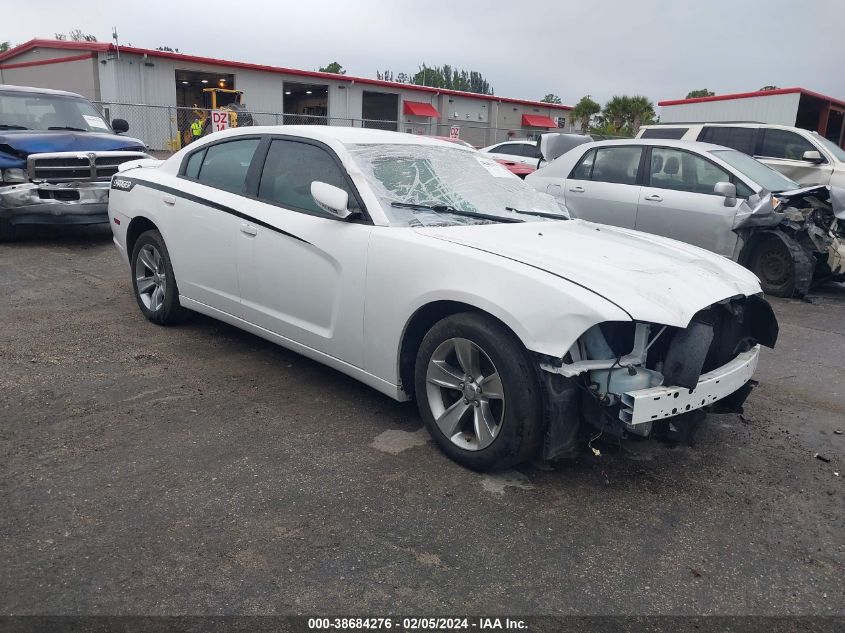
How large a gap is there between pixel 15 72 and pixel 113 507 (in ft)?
123

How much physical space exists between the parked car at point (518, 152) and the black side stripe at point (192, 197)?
36.0 ft

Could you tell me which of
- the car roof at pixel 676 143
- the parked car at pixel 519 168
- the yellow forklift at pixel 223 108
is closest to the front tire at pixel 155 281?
the car roof at pixel 676 143

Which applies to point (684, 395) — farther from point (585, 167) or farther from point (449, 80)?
point (449, 80)

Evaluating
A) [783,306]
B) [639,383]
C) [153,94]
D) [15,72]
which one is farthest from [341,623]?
[15,72]

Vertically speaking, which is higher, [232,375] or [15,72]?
[15,72]

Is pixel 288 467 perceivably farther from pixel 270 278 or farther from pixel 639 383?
pixel 639 383

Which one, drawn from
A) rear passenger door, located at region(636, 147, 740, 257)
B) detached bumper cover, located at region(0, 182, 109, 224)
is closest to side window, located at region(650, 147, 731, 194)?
rear passenger door, located at region(636, 147, 740, 257)

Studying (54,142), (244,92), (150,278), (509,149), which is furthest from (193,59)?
(150,278)

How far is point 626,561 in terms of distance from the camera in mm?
2801

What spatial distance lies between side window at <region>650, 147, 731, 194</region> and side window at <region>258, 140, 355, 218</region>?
5.07m

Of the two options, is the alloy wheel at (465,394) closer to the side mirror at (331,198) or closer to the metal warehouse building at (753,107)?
the side mirror at (331,198)

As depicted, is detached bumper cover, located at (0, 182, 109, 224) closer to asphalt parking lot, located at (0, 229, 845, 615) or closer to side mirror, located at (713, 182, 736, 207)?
asphalt parking lot, located at (0, 229, 845, 615)

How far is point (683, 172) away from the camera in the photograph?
802 centimetres

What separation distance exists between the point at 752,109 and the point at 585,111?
2528 cm
